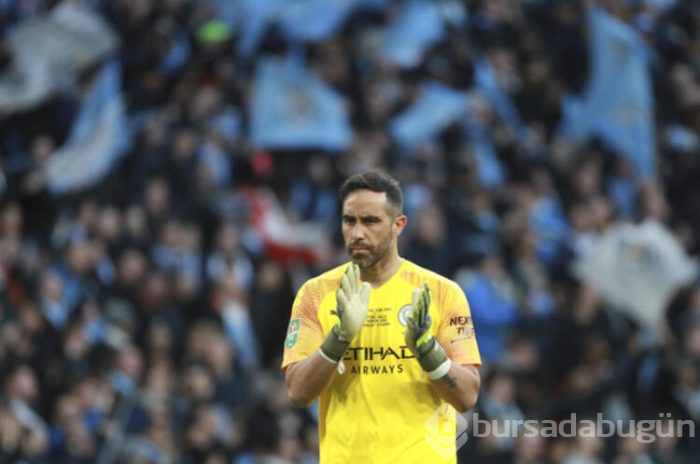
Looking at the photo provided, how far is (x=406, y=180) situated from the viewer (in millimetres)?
16906

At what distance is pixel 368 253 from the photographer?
24.4 feet

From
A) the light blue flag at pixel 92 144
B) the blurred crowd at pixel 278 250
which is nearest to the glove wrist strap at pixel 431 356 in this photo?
the blurred crowd at pixel 278 250

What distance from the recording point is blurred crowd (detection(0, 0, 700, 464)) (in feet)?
47.2

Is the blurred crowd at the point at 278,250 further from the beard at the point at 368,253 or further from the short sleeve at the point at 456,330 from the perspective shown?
the beard at the point at 368,253

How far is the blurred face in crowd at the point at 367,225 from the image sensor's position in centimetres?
742

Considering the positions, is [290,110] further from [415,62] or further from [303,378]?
[303,378]

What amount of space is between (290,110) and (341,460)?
11101 mm

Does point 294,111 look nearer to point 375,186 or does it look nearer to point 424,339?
point 375,186

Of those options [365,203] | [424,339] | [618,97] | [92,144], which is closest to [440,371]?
[424,339]

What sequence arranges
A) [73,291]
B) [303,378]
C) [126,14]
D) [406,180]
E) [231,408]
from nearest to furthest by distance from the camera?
[303,378] < [231,408] < [73,291] < [406,180] < [126,14]

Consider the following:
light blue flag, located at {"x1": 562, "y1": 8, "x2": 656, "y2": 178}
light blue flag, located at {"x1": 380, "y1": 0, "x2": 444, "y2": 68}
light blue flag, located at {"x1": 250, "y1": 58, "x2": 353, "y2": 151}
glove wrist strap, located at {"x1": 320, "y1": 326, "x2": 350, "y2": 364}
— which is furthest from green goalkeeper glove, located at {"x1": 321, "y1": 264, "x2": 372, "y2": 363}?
light blue flag, located at {"x1": 380, "y1": 0, "x2": 444, "y2": 68}

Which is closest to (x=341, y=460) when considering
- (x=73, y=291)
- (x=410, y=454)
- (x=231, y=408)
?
(x=410, y=454)

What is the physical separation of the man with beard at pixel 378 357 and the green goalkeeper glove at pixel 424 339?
0.04 meters

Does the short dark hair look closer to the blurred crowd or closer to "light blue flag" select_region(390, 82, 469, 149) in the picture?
the blurred crowd
